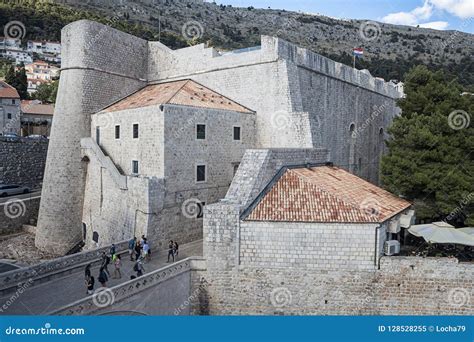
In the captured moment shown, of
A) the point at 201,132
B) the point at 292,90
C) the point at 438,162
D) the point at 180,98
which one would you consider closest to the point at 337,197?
the point at 438,162

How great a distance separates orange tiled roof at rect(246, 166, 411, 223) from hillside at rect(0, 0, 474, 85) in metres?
72.3

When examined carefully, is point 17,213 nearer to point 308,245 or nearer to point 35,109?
point 308,245

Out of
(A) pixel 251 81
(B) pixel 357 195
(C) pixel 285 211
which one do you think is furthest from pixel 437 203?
(A) pixel 251 81

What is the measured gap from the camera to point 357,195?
46.9 ft

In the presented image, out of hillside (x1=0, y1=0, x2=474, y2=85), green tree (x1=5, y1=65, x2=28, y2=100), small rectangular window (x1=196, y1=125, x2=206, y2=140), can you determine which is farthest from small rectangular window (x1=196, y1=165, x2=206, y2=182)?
hillside (x1=0, y1=0, x2=474, y2=85)

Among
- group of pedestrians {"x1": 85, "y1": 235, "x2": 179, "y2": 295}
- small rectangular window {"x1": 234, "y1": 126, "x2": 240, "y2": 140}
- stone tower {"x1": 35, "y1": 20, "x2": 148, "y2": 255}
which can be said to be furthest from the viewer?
stone tower {"x1": 35, "y1": 20, "x2": 148, "y2": 255}

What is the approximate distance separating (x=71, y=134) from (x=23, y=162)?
10.0m

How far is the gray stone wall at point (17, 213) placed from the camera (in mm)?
22770

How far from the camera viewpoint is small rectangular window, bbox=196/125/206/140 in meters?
17.6

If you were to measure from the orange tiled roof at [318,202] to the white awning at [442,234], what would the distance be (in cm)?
117

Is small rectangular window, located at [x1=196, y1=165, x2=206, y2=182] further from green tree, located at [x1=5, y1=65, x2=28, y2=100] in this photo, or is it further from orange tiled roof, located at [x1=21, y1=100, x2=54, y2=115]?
green tree, located at [x1=5, y1=65, x2=28, y2=100]

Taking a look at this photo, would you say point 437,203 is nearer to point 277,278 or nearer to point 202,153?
point 277,278

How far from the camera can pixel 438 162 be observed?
56.3 feet

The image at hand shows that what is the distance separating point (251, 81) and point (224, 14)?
372ft
